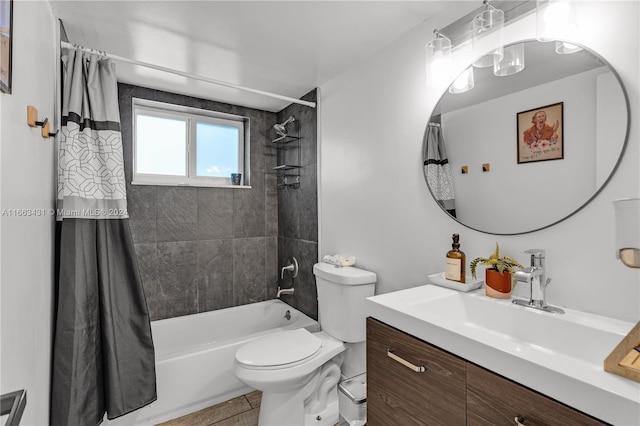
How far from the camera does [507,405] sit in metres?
0.78

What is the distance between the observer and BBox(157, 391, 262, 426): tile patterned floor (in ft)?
6.27

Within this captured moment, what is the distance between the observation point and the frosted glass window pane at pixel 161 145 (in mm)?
2641

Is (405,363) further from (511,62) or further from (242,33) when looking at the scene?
(242,33)

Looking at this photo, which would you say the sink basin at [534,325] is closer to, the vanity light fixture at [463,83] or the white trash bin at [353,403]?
the white trash bin at [353,403]

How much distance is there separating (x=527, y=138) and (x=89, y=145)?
6.73 ft

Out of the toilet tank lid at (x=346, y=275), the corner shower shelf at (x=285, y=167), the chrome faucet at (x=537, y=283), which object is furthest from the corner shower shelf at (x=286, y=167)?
the chrome faucet at (x=537, y=283)

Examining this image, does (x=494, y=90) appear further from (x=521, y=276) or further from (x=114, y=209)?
(x=114, y=209)

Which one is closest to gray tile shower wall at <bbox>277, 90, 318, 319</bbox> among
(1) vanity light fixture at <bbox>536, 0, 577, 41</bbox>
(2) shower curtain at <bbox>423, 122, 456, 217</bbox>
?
(2) shower curtain at <bbox>423, 122, 456, 217</bbox>

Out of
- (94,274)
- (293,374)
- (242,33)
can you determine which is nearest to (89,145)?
(94,274)

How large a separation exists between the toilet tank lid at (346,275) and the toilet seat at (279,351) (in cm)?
39

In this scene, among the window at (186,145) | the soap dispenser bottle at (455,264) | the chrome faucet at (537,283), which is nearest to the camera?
the chrome faucet at (537,283)

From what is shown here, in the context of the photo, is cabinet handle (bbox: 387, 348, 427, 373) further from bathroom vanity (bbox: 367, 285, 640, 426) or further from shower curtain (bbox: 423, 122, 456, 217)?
shower curtain (bbox: 423, 122, 456, 217)

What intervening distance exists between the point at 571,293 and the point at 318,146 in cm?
186

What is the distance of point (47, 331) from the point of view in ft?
4.57
